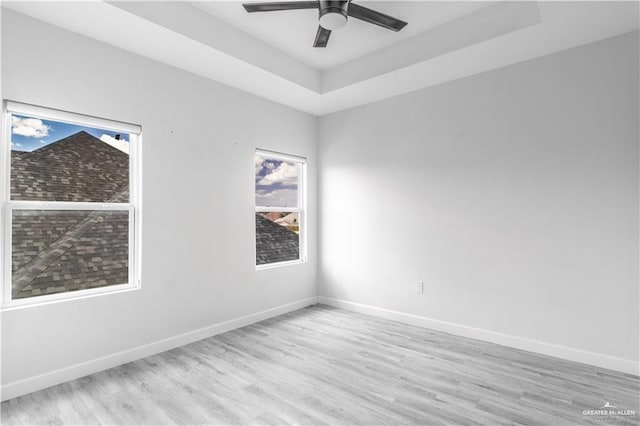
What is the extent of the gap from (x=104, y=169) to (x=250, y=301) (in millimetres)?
2067

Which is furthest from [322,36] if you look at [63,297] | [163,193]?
[63,297]

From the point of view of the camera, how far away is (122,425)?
2.06m

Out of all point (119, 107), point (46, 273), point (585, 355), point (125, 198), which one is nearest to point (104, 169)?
point (125, 198)

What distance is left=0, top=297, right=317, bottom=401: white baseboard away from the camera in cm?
240

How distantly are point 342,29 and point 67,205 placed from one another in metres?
2.83

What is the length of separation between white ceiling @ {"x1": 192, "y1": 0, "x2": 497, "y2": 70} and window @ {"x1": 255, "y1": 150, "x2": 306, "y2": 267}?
1.34 meters

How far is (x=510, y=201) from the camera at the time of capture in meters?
3.33

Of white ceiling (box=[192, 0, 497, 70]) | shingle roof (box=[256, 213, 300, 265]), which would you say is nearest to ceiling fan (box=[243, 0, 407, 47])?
white ceiling (box=[192, 0, 497, 70])

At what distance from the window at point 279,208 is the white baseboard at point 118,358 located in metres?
0.73

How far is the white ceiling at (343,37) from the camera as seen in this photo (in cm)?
254

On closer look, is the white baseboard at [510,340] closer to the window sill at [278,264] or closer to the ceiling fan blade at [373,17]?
Answer: the window sill at [278,264]

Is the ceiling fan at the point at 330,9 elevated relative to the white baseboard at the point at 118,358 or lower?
elevated

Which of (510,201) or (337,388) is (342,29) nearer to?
(510,201)

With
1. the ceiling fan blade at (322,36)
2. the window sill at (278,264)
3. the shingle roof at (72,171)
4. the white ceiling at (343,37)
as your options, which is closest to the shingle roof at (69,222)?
the shingle roof at (72,171)
